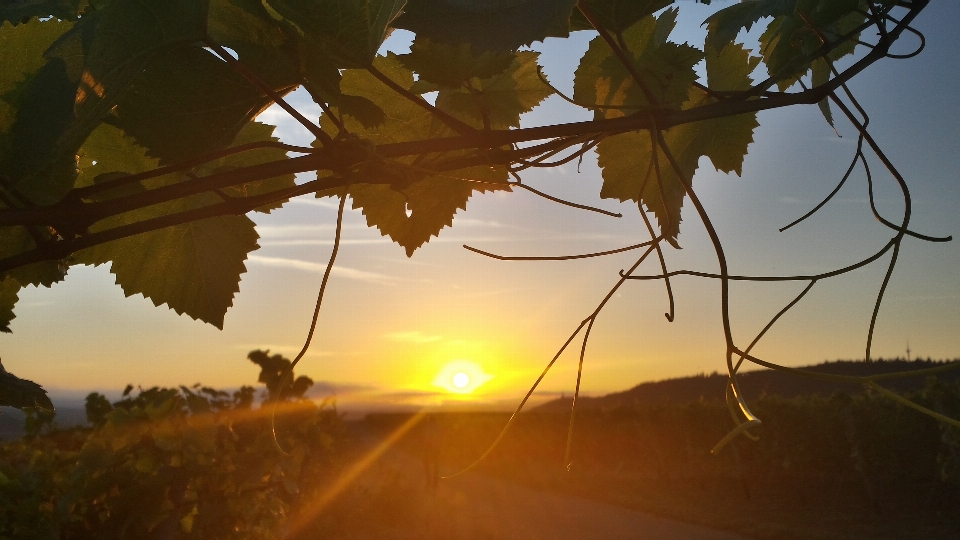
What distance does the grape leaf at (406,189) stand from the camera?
27.2 inches

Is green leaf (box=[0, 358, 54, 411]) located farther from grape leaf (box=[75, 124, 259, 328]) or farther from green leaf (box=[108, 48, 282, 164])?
green leaf (box=[108, 48, 282, 164])

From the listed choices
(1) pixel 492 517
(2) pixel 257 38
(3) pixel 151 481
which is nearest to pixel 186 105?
(2) pixel 257 38

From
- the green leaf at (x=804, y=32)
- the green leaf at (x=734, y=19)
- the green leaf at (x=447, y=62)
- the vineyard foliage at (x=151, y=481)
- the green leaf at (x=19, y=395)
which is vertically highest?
the green leaf at (x=734, y=19)

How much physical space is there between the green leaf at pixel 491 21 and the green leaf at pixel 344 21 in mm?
23

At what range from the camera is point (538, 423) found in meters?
28.0

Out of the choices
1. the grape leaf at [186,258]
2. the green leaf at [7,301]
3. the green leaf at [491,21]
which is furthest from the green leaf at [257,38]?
the green leaf at [7,301]

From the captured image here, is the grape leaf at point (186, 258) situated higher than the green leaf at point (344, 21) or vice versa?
the green leaf at point (344, 21)

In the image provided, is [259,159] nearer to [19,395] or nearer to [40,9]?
[40,9]

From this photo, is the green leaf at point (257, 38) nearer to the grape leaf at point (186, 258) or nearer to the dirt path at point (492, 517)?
the grape leaf at point (186, 258)

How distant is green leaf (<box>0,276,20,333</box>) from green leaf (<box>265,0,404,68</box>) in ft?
2.04

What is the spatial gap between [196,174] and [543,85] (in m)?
0.37

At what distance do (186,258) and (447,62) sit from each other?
13.9 inches

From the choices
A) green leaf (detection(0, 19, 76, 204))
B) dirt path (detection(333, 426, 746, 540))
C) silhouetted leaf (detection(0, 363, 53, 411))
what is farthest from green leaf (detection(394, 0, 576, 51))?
dirt path (detection(333, 426, 746, 540))

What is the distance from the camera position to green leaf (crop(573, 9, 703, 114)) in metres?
0.66
